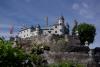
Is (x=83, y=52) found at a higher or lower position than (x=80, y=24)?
lower

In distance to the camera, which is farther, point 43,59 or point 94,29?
point 94,29

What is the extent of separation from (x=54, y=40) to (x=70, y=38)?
4.30 m

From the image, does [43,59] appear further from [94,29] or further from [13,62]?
[94,29]

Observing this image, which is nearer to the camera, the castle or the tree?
the tree

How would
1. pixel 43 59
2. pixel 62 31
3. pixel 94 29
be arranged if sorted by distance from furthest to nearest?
pixel 62 31, pixel 94 29, pixel 43 59

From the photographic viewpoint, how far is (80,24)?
12156 centimetres

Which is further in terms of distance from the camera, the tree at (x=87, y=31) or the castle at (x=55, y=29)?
the castle at (x=55, y=29)

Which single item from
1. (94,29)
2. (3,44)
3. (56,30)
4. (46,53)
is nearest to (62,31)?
(56,30)

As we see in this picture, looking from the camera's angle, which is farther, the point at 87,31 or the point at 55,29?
the point at 55,29

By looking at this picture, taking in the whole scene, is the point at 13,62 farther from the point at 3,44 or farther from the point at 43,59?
the point at 43,59

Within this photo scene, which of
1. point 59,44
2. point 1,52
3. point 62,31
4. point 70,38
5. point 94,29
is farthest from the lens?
point 62,31

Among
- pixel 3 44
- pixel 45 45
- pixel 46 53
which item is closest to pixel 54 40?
pixel 45 45

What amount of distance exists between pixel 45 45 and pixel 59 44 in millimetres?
3656

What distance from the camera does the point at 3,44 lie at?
4659 cm
